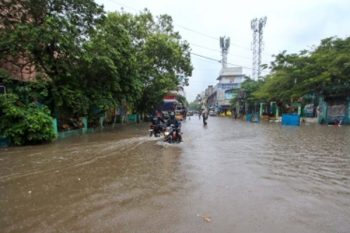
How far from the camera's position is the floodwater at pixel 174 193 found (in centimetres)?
457

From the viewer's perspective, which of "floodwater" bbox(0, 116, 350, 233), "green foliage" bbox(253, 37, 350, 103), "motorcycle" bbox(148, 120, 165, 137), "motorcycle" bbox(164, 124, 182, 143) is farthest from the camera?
"green foliage" bbox(253, 37, 350, 103)

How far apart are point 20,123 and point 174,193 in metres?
9.71

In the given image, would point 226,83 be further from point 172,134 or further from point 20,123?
point 20,123

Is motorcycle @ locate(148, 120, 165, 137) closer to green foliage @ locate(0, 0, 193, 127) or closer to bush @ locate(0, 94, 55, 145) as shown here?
green foliage @ locate(0, 0, 193, 127)

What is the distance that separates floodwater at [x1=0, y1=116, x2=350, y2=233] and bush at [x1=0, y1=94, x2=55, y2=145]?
252 centimetres

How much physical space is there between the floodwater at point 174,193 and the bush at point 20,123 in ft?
8.27

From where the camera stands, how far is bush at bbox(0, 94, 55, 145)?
13.2 m

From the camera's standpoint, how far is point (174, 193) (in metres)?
6.16

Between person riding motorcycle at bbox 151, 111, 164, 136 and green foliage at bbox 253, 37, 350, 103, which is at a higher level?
green foliage at bbox 253, 37, 350, 103

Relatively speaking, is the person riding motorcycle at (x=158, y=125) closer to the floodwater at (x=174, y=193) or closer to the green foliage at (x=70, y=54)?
the green foliage at (x=70, y=54)

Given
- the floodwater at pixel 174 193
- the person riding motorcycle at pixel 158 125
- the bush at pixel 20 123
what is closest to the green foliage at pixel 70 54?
the bush at pixel 20 123

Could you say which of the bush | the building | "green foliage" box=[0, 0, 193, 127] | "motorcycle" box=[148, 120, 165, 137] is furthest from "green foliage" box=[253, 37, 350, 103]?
the building

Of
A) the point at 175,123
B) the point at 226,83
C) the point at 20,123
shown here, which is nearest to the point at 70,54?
the point at 20,123

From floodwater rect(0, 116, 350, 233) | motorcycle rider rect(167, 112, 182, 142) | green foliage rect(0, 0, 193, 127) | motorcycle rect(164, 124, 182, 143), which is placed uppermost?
green foliage rect(0, 0, 193, 127)
